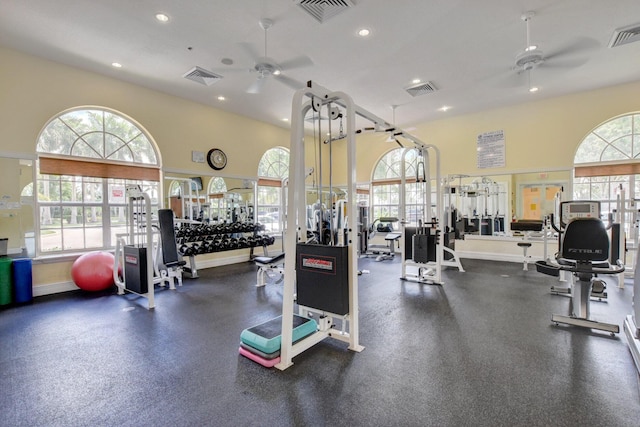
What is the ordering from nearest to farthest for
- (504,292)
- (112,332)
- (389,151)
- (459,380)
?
(459,380) → (112,332) → (504,292) → (389,151)

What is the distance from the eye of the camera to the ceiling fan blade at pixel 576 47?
4.02m

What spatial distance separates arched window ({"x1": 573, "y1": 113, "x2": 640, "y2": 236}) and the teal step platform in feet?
20.5

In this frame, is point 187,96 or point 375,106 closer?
point 187,96

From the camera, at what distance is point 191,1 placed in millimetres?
3215

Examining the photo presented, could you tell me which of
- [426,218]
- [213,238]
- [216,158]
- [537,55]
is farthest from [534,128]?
[213,238]

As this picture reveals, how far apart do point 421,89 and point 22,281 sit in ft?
22.8

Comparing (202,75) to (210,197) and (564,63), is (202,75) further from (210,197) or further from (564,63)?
(564,63)

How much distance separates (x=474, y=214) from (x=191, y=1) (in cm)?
Answer: 685

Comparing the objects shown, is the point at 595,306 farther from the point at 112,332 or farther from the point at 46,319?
the point at 46,319

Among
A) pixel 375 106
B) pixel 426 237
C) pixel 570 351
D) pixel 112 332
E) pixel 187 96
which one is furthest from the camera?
pixel 375 106

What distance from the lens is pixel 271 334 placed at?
2500 mm

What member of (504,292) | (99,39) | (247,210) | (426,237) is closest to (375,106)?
(426,237)

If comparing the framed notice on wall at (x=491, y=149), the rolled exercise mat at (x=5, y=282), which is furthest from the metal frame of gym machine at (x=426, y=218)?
the rolled exercise mat at (x=5, y=282)

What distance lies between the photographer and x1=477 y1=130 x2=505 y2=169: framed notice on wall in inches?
269
